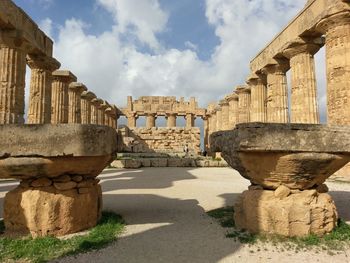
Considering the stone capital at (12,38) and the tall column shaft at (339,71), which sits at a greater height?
the stone capital at (12,38)

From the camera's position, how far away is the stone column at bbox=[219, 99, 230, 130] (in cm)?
2459

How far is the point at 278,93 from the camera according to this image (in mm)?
14594

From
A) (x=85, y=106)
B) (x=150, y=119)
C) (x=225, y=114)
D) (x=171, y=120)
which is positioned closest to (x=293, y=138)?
(x=85, y=106)

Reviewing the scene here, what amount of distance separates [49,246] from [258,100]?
1540 centimetres

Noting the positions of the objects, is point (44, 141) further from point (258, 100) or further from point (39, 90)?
point (258, 100)

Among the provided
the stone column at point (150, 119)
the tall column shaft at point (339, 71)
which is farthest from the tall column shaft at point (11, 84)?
the stone column at point (150, 119)

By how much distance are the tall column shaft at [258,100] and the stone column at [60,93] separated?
1066cm

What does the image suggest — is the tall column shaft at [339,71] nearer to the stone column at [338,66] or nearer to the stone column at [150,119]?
the stone column at [338,66]

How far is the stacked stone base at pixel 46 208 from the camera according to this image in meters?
3.95

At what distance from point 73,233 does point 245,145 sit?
111 inches

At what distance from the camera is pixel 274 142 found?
12.7ft

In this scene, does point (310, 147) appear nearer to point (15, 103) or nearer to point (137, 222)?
point (137, 222)

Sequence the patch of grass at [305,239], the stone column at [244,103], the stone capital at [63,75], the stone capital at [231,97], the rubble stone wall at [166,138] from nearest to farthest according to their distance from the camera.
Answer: the patch of grass at [305,239] < the stone capital at [63,75] < the stone column at [244,103] < the stone capital at [231,97] < the rubble stone wall at [166,138]

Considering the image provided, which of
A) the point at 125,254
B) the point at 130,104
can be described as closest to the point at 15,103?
the point at 125,254
